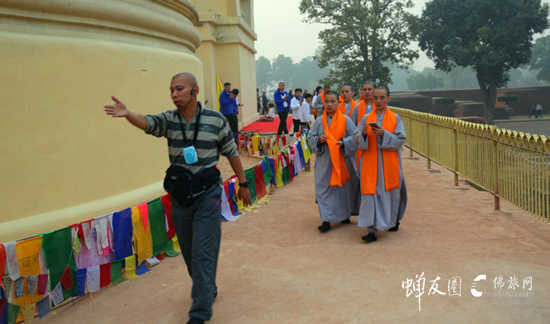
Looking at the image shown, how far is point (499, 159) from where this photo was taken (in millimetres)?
6691

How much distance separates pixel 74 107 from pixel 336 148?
304 cm

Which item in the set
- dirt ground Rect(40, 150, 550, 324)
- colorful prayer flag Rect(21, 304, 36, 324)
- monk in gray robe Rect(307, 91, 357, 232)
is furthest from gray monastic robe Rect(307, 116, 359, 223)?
colorful prayer flag Rect(21, 304, 36, 324)

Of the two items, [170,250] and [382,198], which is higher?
[382,198]

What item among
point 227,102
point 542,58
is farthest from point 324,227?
point 542,58

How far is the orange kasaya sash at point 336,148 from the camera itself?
20.2 feet

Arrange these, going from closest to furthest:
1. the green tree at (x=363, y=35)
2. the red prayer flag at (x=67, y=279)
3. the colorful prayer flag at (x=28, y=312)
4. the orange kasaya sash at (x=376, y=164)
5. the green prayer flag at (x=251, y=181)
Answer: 1. the colorful prayer flag at (x=28, y=312)
2. the red prayer flag at (x=67, y=279)
3. the orange kasaya sash at (x=376, y=164)
4. the green prayer flag at (x=251, y=181)
5. the green tree at (x=363, y=35)

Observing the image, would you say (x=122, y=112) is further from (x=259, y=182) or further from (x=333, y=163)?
(x=259, y=182)

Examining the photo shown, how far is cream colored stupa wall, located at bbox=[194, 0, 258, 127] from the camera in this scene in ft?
58.9

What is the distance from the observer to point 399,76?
176m

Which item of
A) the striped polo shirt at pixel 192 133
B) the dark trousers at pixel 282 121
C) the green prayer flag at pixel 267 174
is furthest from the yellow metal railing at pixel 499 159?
the dark trousers at pixel 282 121

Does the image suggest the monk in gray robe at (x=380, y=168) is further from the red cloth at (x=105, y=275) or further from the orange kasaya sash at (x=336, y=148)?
the red cloth at (x=105, y=275)

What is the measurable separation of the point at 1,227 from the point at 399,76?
180 m

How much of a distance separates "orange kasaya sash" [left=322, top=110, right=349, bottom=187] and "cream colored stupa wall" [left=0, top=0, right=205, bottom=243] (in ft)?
7.52

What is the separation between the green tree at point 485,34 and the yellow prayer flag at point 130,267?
106 ft
